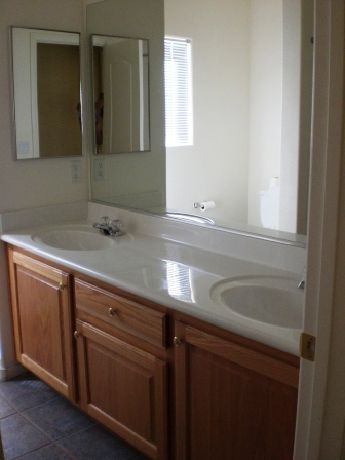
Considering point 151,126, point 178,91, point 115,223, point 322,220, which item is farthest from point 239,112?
point 322,220

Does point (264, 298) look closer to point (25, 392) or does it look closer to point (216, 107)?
point (216, 107)

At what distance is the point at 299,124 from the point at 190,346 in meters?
0.88

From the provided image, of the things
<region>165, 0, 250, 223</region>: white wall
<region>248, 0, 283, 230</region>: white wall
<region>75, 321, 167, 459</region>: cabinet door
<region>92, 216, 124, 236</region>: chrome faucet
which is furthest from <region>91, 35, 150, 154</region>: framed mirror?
<region>75, 321, 167, 459</region>: cabinet door

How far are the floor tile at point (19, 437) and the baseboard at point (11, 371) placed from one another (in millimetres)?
378

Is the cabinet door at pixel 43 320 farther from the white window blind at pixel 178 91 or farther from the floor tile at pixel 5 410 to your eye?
the white window blind at pixel 178 91

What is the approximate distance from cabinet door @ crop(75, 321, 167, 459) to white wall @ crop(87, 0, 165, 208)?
0.81m

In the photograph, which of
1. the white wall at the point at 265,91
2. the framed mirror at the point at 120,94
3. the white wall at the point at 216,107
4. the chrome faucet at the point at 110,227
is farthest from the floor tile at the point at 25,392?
the white wall at the point at 265,91

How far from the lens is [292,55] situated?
6.31ft

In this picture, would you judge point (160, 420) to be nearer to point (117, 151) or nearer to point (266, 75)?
point (266, 75)

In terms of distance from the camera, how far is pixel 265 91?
6.65 ft

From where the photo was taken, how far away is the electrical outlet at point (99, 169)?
3020mm

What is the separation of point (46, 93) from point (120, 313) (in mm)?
1400

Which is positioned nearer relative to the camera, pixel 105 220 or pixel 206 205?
pixel 206 205

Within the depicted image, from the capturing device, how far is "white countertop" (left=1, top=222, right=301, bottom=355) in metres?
1.49
